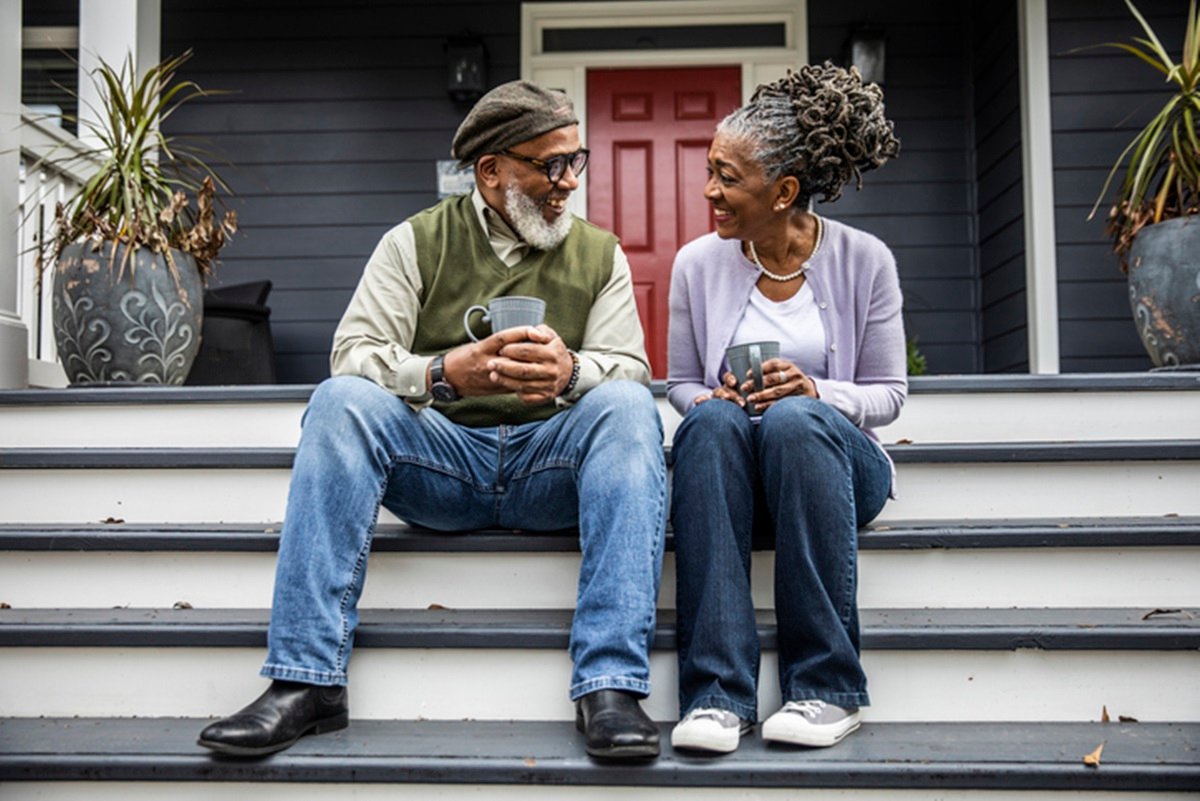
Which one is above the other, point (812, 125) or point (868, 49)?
point (868, 49)

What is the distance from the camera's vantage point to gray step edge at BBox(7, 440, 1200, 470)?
84.3 inches

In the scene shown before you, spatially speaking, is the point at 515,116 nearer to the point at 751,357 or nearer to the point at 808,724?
the point at 751,357

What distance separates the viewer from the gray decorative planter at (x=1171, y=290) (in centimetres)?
276

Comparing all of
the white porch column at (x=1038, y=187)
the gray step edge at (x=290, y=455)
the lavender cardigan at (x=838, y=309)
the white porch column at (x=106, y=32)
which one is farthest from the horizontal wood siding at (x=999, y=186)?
the white porch column at (x=106, y=32)

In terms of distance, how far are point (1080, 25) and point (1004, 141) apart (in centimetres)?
49

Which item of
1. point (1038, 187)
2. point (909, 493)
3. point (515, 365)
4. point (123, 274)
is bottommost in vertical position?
point (909, 493)

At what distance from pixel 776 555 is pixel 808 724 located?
25cm

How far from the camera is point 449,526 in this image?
1929 mm

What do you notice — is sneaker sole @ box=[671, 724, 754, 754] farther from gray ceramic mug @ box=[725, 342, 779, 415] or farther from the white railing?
the white railing

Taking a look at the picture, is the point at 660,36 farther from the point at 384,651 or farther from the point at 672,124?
the point at 384,651

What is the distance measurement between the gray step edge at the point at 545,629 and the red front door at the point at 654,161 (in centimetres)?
293

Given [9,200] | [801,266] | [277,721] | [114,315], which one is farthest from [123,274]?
[801,266]

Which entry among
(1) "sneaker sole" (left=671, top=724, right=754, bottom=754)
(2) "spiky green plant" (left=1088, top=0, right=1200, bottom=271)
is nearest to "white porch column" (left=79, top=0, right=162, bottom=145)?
(1) "sneaker sole" (left=671, top=724, right=754, bottom=754)

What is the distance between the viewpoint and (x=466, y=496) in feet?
6.13
